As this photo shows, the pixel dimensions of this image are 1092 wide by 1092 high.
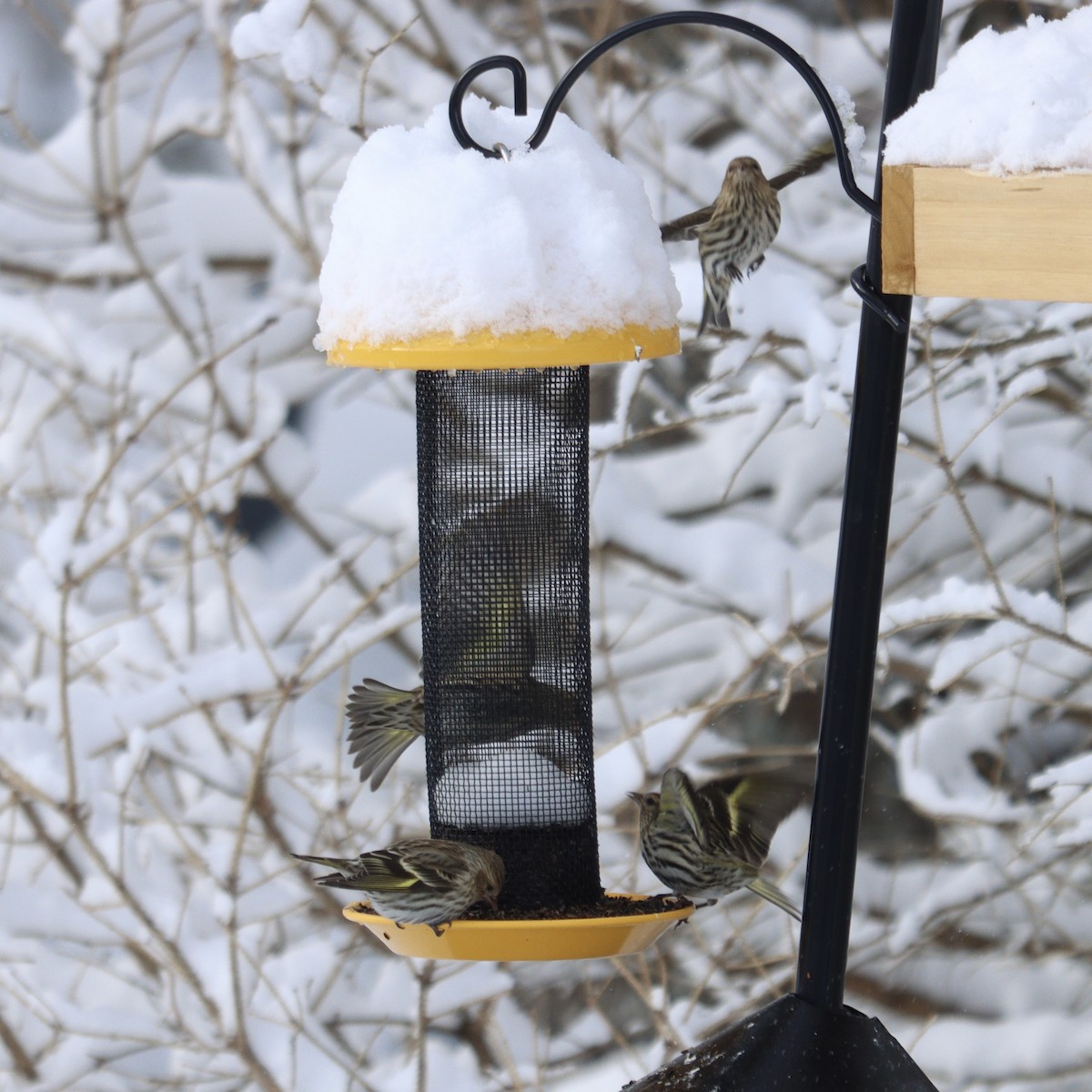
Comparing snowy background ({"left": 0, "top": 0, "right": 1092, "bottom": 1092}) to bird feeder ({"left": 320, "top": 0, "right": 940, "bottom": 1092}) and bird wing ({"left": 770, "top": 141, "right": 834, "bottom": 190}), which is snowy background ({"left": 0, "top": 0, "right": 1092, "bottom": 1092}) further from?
bird feeder ({"left": 320, "top": 0, "right": 940, "bottom": 1092})

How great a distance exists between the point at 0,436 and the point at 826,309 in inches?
93.2

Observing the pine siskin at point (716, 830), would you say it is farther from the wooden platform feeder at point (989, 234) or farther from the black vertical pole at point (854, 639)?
the wooden platform feeder at point (989, 234)

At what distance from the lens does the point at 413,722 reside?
7.53ft

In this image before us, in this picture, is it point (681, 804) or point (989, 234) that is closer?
point (989, 234)

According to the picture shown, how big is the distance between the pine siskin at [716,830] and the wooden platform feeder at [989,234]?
0.91 meters

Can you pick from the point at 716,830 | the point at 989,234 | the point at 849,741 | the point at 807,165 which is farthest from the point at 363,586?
the point at 989,234

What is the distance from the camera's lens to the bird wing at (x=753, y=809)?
2.03 metres

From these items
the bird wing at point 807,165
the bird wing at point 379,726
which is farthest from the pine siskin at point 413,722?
the bird wing at point 807,165

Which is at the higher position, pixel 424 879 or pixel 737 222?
pixel 737 222

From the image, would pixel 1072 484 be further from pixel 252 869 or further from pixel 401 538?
pixel 252 869

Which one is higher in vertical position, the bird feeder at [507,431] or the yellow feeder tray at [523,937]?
the bird feeder at [507,431]

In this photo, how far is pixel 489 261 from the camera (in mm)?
1617

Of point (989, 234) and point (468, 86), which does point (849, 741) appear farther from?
point (468, 86)

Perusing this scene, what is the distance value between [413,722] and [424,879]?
580 millimetres
